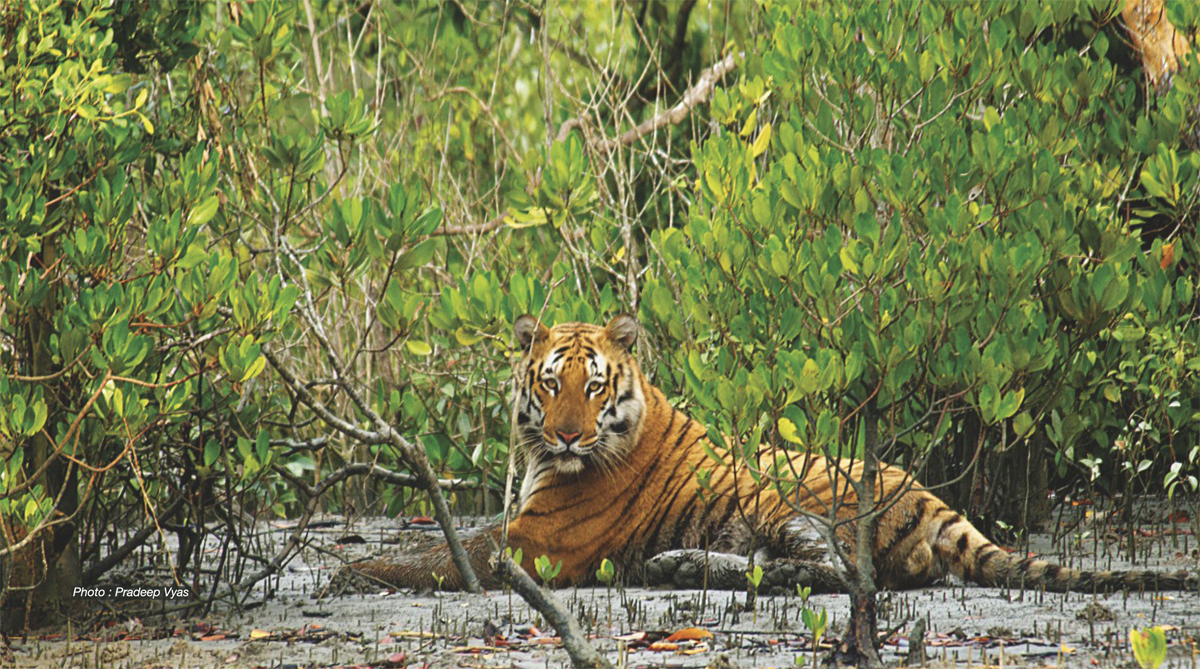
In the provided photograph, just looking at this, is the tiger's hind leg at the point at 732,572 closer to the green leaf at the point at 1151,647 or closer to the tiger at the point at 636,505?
Result: the tiger at the point at 636,505

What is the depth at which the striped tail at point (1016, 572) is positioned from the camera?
494 cm

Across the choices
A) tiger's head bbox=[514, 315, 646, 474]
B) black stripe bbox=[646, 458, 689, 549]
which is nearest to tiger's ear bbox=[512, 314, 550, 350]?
tiger's head bbox=[514, 315, 646, 474]

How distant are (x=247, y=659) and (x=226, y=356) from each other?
3.63 ft

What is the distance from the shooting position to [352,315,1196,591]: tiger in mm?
5504

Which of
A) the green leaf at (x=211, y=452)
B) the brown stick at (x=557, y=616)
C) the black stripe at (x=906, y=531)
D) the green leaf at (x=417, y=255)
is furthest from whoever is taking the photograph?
the black stripe at (x=906, y=531)

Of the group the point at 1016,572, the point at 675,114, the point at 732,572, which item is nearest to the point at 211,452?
the point at 732,572

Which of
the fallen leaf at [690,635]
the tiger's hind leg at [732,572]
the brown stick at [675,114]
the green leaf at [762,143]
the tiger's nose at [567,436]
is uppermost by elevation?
the brown stick at [675,114]

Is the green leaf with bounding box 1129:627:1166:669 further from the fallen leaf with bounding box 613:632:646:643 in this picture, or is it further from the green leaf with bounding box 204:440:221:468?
the green leaf with bounding box 204:440:221:468

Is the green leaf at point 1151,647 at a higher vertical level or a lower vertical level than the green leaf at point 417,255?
lower

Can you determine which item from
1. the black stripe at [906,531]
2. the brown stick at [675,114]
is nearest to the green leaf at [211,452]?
the black stripe at [906,531]

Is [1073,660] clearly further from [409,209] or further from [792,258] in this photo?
[409,209]

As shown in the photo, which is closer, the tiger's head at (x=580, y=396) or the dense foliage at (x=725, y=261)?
the dense foliage at (x=725, y=261)

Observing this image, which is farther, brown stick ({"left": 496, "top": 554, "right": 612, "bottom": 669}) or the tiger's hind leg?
the tiger's hind leg

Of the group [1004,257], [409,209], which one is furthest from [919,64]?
[409,209]
